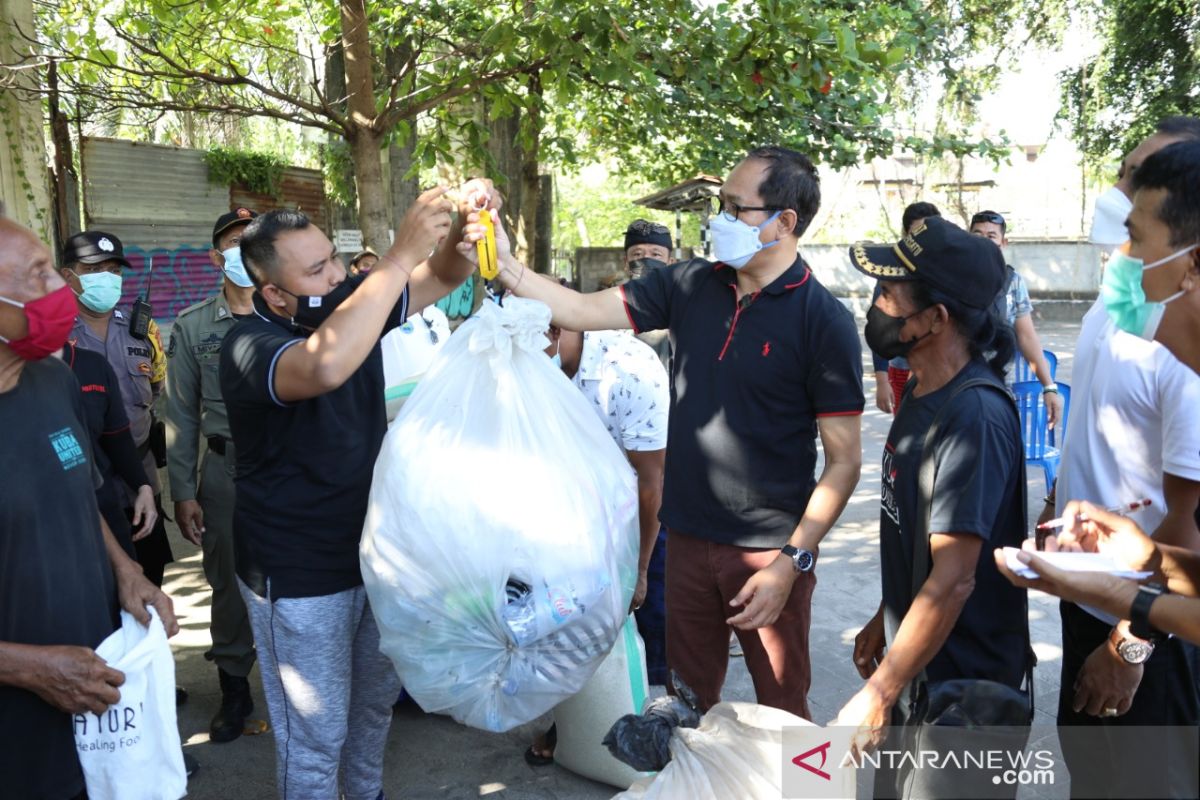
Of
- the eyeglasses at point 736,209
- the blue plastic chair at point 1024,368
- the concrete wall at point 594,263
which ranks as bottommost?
the blue plastic chair at point 1024,368

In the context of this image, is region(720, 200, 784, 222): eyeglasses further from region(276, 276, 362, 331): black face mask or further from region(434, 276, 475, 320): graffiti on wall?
region(434, 276, 475, 320): graffiti on wall

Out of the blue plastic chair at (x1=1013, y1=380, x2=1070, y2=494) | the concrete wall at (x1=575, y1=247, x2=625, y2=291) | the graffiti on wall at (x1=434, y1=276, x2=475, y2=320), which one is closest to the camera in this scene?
the graffiti on wall at (x1=434, y1=276, x2=475, y2=320)

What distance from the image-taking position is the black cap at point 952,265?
6.87ft

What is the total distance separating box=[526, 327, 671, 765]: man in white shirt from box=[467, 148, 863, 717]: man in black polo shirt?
54cm

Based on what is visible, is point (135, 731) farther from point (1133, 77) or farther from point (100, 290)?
point (1133, 77)

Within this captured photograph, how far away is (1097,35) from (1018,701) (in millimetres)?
20632

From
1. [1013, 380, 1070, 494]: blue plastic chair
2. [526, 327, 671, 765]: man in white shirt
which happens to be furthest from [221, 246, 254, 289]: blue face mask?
[1013, 380, 1070, 494]: blue plastic chair

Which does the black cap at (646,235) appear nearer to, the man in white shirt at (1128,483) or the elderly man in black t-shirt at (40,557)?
the man in white shirt at (1128,483)

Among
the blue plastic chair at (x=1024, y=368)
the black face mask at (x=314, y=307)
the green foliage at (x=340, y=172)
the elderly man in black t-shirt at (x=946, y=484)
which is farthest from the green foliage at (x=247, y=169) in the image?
the elderly man in black t-shirt at (x=946, y=484)

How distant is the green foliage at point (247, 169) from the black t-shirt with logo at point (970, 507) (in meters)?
9.22

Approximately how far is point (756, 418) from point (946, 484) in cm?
64

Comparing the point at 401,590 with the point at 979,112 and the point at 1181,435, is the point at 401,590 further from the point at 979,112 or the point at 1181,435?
the point at 979,112

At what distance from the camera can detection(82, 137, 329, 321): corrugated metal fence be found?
8.59m

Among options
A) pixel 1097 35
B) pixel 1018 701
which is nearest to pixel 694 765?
pixel 1018 701
